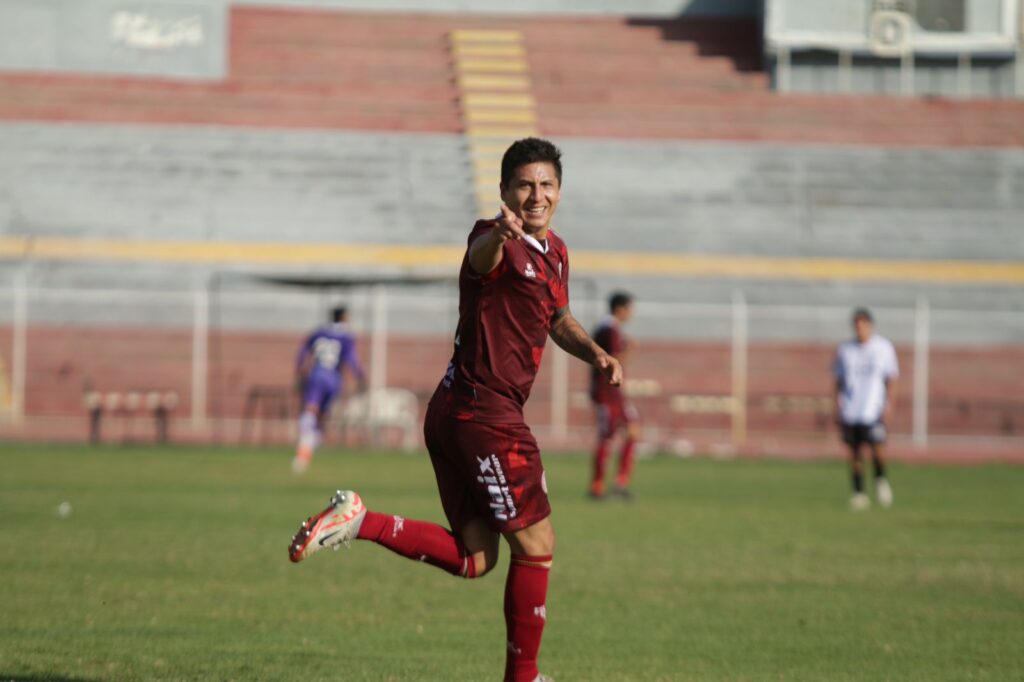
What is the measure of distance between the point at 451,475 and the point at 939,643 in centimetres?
318

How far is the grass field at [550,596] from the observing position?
290 inches

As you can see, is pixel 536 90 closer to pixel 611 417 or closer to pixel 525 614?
pixel 611 417

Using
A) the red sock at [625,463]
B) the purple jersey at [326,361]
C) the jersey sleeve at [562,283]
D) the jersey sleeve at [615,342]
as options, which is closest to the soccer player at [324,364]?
the purple jersey at [326,361]

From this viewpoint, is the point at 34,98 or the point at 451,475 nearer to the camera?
the point at 451,475

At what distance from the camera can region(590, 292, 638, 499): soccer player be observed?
17.6 m

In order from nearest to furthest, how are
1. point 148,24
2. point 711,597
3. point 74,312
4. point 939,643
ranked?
point 939,643
point 711,597
point 74,312
point 148,24

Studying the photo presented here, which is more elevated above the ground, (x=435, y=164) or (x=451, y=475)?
(x=435, y=164)

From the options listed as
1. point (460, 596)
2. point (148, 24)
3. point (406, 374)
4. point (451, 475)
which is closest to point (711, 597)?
point (460, 596)

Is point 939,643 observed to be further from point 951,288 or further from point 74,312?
point 951,288

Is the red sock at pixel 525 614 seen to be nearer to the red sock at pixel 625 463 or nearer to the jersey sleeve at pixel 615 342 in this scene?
the jersey sleeve at pixel 615 342

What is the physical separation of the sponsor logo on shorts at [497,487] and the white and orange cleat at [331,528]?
0.56 metres

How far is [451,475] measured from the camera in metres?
6.37

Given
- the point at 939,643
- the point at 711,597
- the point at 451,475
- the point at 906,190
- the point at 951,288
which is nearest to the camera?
the point at 451,475

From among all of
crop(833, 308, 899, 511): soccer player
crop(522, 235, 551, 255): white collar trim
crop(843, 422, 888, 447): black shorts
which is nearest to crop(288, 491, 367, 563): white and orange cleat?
crop(522, 235, 551, 255): white collar trim
